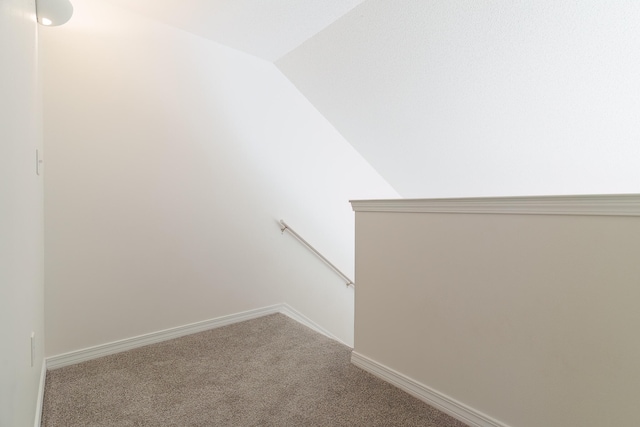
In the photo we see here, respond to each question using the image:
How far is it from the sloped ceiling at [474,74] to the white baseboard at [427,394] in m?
2.11

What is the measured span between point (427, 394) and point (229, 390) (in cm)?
96

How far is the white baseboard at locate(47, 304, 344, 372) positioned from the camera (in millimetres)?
1955

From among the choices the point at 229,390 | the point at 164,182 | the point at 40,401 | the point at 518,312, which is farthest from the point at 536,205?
the point at 40,401

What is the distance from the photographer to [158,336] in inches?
89.8

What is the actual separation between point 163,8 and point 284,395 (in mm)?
2437

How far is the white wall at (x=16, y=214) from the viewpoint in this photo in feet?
2.65

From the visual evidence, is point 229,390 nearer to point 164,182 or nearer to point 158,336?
point 158,336

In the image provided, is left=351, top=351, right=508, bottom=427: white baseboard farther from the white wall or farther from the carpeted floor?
the white wall

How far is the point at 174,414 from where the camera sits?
1512mm

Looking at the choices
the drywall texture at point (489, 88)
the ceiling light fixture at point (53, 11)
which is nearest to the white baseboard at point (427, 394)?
the drywall texture at point (489, 88)

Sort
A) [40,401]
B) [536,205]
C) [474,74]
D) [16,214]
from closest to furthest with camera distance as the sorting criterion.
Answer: [16,214] < [536,205] < [40,401] < [474,74]

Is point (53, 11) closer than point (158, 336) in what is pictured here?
Yes

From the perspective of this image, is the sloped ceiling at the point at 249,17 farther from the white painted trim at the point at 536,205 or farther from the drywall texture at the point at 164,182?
the white painted trim at the point at 536,205

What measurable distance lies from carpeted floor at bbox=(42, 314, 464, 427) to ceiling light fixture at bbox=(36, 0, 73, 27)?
1.86 m
